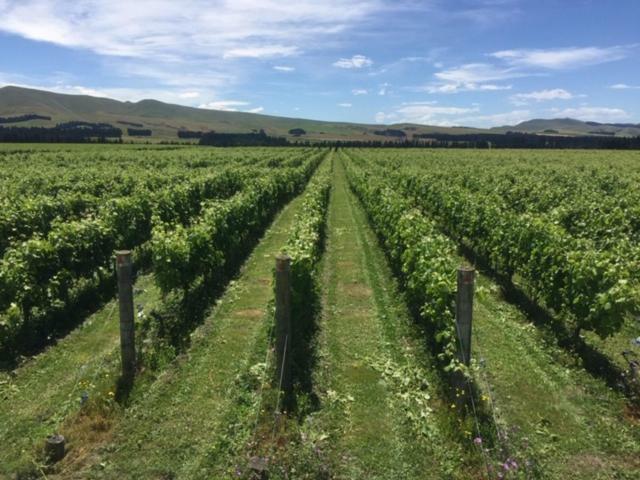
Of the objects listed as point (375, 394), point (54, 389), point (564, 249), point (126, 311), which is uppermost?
point (564, 249)

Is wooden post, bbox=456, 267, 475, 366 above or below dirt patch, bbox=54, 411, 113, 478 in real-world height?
above

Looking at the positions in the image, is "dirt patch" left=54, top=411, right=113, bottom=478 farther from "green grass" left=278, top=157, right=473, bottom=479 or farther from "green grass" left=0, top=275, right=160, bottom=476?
"green grass" left=278, top=157, right=473, bottom=479

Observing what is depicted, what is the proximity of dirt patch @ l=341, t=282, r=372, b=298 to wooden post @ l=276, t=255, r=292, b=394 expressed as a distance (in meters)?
4.69

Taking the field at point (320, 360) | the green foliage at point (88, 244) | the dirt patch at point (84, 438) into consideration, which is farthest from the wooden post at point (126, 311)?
the green foliage at point (88, 244)

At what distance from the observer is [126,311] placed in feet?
22.6

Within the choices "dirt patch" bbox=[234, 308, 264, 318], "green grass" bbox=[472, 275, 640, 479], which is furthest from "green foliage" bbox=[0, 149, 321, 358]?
"green grass" bbox=[472, 275, 640, 479]

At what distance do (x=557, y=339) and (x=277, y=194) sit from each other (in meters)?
17.5

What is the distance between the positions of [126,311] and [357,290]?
6150mm

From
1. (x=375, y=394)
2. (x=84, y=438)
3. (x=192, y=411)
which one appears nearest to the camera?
(x=84, y=438)

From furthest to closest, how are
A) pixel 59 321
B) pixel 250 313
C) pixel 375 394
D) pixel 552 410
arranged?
1. pixel 250 313
2. pixel 59 321
3. pixel 375 394
4. pixel 552 410

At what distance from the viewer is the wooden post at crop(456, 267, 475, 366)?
19.3 ft

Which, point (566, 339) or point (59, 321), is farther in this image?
point (59, 321)

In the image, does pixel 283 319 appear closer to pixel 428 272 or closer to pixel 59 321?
pixel 428 272

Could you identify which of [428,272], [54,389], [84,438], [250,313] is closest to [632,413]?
[428,272]
